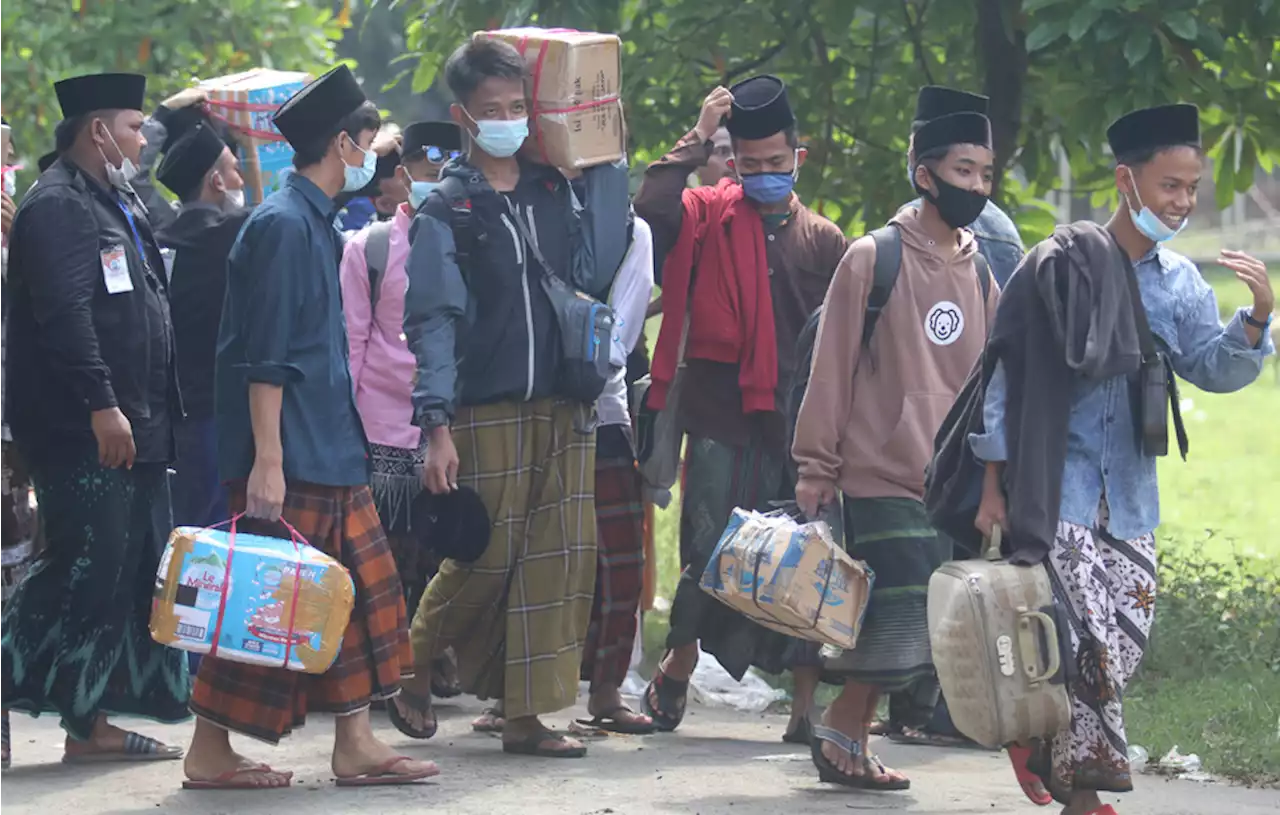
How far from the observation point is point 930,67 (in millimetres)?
10008

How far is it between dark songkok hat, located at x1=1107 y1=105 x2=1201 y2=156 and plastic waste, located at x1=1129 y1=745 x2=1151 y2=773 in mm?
2145

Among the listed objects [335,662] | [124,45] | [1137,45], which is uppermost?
[124,45]

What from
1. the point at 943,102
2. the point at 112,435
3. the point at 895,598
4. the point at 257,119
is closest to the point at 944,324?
the point at 943,102

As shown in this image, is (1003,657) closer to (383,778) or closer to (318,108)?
(383,778)

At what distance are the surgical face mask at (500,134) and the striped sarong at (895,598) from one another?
4.84 feet

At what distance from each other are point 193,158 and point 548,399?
175 centimetres

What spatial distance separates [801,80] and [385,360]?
3.02m

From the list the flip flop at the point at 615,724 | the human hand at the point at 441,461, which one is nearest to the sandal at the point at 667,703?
the flip flop at the point at 615,724

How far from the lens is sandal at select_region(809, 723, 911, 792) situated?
6598mm

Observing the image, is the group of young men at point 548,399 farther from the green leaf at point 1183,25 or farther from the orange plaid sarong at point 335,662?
the green leaf at point 1183,25

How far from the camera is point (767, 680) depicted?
8898 mm

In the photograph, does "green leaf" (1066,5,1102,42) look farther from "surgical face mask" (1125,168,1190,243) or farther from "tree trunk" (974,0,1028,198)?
"surgical face mask" (1125,168,1190,243)

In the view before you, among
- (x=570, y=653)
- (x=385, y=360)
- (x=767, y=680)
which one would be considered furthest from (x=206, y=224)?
(x=767, y=680)

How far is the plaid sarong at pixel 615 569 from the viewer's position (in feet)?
25.1
